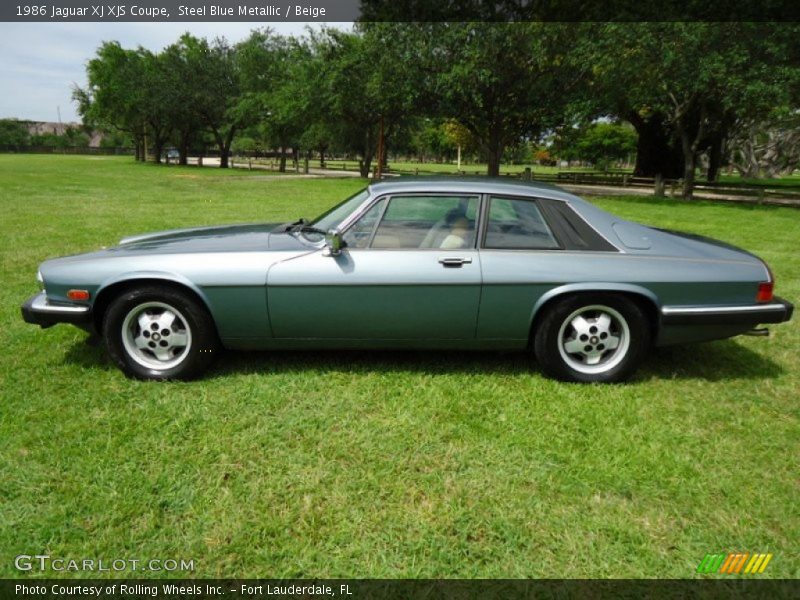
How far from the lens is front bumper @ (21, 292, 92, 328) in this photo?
3510mm

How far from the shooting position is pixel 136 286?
3541 mm

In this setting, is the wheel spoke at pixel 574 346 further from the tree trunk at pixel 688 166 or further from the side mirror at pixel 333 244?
the tree trunk at pixel 688 166

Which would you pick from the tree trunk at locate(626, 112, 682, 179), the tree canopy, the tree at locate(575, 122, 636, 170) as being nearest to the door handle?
the tree canopy

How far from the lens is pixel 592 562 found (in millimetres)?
2205

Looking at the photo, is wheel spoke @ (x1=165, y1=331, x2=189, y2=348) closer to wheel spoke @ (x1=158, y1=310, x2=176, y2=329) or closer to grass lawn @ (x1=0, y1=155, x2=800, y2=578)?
wheel spoke @ (x1=158, y1=310, x2=176, y2=329)

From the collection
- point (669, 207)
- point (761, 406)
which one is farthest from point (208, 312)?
point (669, 207)

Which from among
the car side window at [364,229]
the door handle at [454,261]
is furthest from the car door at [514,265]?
the car side window at [364,229]

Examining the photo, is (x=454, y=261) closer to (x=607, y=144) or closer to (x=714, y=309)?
(x=714, y=309)

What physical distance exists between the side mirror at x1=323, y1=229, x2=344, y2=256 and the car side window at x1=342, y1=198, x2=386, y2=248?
11 centimetres

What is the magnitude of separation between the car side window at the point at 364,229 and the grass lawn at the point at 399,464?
36.9 inches

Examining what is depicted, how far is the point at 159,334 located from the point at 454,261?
2.03 m

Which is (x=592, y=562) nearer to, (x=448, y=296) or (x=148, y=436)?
(x=448, y=296)

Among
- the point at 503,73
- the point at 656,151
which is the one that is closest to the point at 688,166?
the point at 503,73

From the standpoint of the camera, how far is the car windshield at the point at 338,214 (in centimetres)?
381
